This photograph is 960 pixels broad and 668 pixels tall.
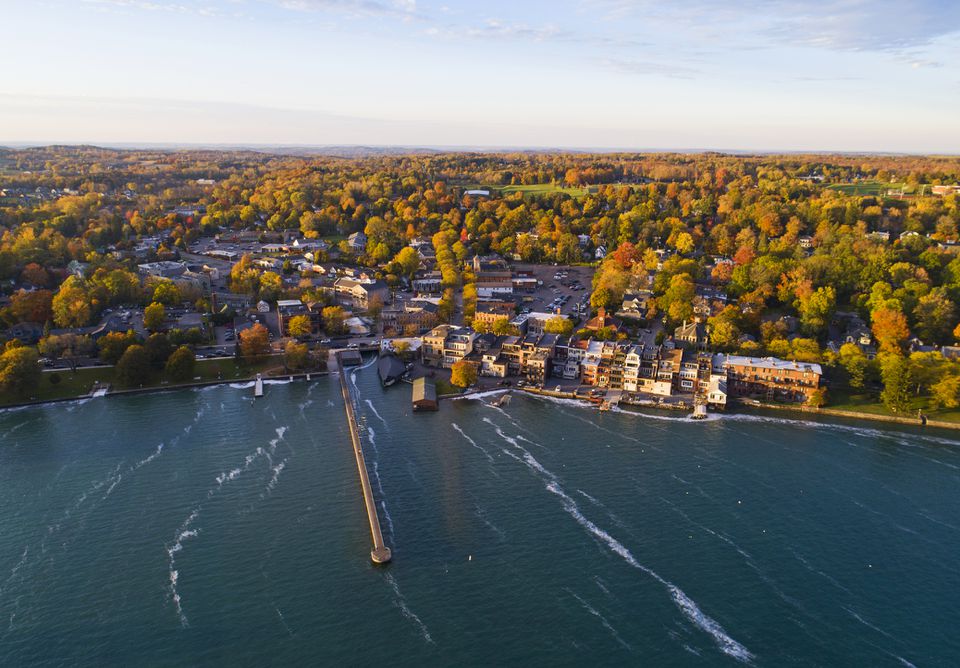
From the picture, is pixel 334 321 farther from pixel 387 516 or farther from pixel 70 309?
pixel 387 516

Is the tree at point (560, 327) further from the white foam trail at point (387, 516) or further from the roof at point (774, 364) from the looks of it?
the white foam trail at point (387, 516)

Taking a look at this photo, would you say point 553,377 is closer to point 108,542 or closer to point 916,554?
point 916,554

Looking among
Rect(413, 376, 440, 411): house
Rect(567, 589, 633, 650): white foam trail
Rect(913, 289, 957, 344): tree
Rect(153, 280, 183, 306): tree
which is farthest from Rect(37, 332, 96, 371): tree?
Rect(913, 289, 957, 344): tree

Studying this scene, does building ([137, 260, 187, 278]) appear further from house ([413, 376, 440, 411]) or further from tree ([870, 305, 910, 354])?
tree ([870, 305, 910, 354])

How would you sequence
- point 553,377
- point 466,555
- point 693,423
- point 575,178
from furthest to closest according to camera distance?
point 575,178
point 553,377
point 693,423
point 466,555

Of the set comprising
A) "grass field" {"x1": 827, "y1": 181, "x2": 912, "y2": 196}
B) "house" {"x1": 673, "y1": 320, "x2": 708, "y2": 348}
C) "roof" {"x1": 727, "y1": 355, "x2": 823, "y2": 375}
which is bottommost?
"roof" {"x1": 727, "y1": 355, "x2": 823, "y2": 375}

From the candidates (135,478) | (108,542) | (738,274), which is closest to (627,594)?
(108,542)
